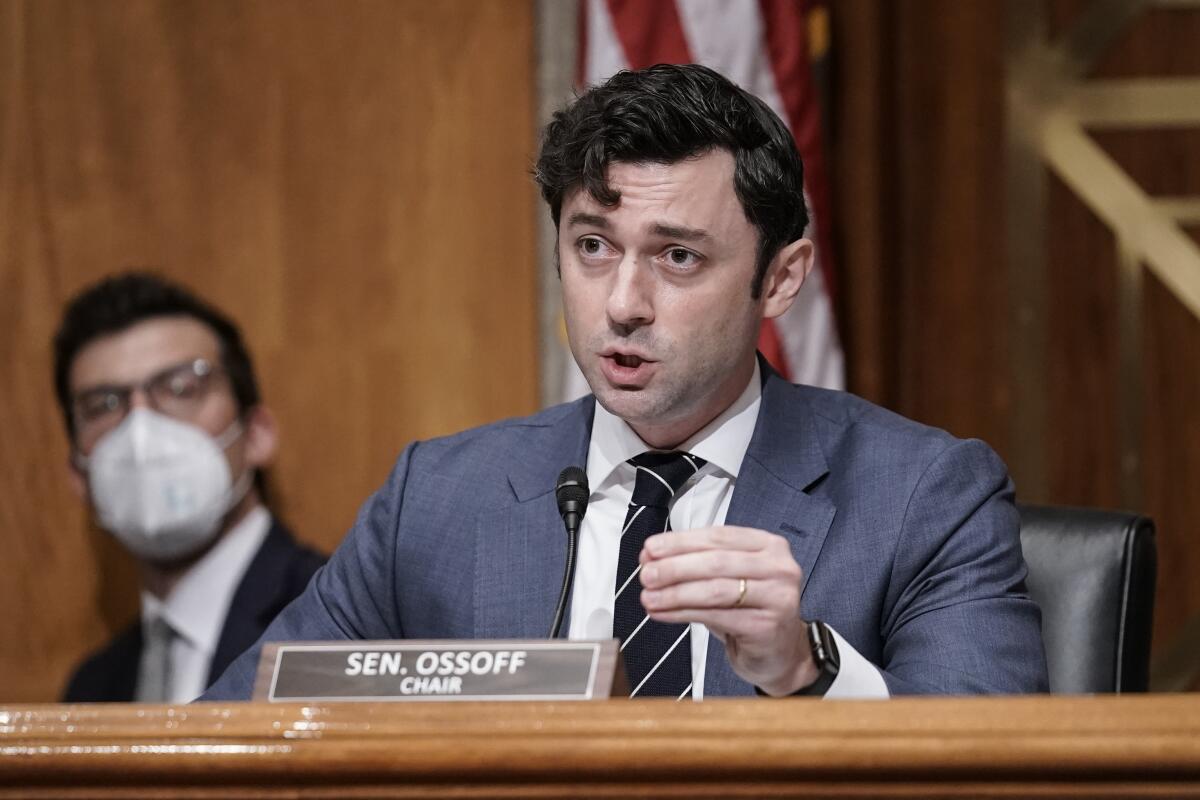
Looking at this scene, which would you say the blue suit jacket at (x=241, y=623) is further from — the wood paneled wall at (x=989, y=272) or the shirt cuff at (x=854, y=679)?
Answer: the shirt cuff at (x=854, y=679)

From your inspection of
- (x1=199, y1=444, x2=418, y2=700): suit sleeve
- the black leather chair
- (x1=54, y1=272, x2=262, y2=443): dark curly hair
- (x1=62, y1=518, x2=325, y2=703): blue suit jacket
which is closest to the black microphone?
(x1=199, y1=444, x2=418, y2=700): suit sleeve

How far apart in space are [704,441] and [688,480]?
60 mm

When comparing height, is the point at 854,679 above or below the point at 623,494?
below

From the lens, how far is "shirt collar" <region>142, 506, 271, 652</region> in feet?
10.0

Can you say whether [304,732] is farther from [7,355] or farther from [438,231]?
[7,355]

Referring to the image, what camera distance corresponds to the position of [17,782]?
1.08m

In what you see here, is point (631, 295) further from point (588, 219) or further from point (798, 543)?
point (798, 543)

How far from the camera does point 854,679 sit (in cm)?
146

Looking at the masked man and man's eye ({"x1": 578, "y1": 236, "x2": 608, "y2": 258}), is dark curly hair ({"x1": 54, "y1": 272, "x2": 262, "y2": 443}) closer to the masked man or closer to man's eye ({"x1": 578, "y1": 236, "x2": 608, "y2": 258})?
the masked man

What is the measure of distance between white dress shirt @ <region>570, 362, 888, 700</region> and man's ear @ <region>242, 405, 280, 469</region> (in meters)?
1.37

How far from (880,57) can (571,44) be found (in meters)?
0.70

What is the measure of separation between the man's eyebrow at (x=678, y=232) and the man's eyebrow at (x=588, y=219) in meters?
0.06

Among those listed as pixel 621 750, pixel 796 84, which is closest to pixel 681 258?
pixel 621 750

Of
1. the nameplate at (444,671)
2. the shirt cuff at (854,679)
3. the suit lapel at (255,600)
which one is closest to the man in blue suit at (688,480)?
the shirt cuff at (854,679)
